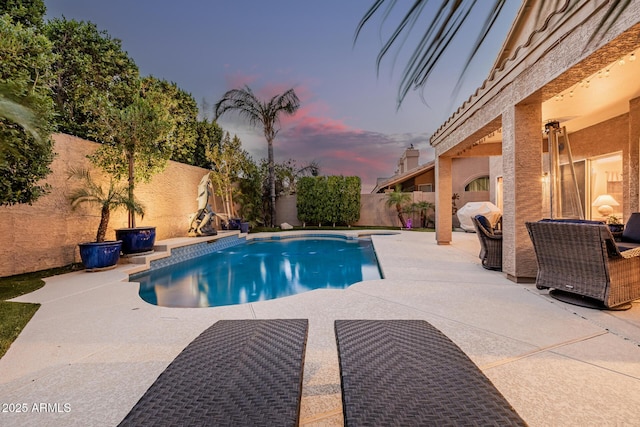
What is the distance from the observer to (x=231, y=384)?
144 centimetres

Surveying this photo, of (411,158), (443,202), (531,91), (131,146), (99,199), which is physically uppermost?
(411,158)

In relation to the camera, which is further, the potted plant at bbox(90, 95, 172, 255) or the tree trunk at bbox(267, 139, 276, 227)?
the tree trunk at bbox(267, 139, 276, 227)

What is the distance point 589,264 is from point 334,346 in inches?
130

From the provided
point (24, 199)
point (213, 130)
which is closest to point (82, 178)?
point (24, 199)

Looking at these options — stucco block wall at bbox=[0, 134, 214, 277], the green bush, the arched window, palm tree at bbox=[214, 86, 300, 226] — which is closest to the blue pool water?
stucco block wall at bbox=[0, 134, 214, 277]

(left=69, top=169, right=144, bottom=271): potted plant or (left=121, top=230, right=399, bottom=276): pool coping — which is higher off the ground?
(left=69, top=169, right=144, bottom=271): potted plant

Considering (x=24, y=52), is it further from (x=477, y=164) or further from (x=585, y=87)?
(x=477, y=164)

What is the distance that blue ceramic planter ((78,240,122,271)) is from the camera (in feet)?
20.8

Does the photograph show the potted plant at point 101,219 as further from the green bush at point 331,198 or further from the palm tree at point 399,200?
the palm tree at point 399,200

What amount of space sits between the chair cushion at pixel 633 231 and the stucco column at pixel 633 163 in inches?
63.3

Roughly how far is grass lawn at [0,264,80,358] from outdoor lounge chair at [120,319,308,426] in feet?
8.42

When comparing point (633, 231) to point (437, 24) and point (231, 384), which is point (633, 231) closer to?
point (437, 24)

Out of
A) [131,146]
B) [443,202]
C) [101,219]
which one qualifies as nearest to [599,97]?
[443,202]

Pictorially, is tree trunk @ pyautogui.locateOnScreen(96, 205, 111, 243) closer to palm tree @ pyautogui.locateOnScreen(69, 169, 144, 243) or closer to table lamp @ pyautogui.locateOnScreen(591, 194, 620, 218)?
palm tree @ pyautogui.locateOnScreen(69, 169, 144, 243)
